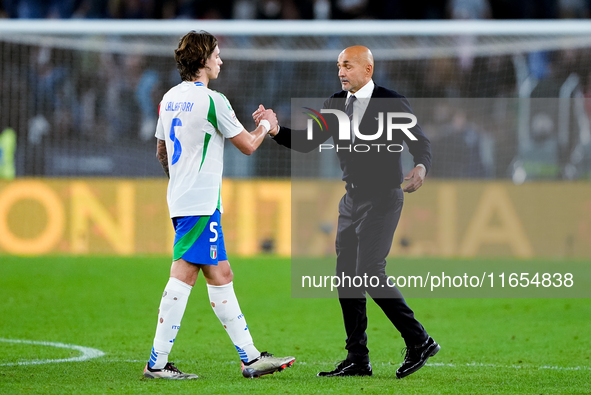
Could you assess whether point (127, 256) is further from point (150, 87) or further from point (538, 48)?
point (538, 48)

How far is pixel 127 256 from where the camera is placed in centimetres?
1512

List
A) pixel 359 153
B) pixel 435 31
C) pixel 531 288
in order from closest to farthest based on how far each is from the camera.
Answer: pixel 359 153
pixel 531 288
pixel 435 31

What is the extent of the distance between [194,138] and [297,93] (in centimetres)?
1241

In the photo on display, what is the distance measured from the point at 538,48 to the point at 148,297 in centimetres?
987

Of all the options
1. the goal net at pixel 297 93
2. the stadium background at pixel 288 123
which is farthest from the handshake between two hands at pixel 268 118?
the goal net at pixel 297 93

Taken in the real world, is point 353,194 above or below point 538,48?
below

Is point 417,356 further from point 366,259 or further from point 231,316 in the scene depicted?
point 231,316

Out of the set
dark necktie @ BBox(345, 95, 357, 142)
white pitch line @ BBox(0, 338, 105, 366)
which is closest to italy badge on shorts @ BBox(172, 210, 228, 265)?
dark necktie @ BBox(345, 95, 357, 142)

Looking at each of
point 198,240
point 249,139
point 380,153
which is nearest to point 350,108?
point 380,153

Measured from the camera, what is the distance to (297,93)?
58.9ft

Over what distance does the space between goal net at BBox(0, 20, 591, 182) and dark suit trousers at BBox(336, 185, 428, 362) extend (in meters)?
10.1

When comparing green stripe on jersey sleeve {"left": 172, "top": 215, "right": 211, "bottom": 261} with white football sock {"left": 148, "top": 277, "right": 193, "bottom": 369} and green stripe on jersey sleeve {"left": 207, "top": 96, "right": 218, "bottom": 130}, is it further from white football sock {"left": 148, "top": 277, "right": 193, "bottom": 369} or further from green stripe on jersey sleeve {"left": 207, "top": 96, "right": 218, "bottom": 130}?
green stripe on jersey sleeve {"left": 207, "top": 96, "right": 218, "bottom": 130}

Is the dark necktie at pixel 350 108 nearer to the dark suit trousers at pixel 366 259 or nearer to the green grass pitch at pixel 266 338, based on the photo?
the dark suit trousers at pixel 366 259

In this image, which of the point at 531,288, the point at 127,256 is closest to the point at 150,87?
the point at 127,256
